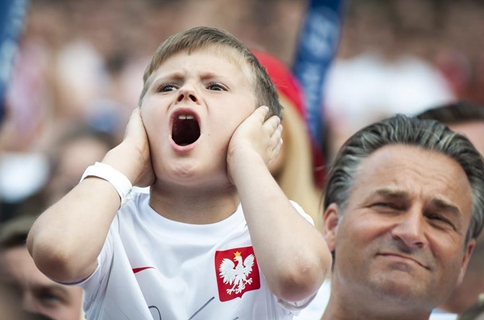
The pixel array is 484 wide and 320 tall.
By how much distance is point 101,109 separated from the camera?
945cm

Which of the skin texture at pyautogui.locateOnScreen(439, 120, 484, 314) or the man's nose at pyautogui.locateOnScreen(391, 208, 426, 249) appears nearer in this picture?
the man's nose at pyautogui.locateOnScreen(391, 208, 426, 249)

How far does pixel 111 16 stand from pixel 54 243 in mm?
9279

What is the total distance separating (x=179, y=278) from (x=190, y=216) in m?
0.18

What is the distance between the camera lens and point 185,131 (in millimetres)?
2742

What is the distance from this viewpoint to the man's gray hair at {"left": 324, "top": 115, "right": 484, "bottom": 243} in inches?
133

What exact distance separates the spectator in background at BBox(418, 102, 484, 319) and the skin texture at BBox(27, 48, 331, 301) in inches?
72.2

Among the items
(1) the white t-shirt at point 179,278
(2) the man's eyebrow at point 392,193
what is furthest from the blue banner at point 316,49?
(1) the white t-shirt at point 179,278

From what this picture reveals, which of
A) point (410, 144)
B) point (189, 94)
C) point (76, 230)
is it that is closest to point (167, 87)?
point (189, 94)

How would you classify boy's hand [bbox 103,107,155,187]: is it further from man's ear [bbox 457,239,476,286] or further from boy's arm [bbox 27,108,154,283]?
man's ear [bbox 457,239,476,286]

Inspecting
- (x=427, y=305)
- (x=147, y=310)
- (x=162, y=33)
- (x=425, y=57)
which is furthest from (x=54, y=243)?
(x=425, y=57)

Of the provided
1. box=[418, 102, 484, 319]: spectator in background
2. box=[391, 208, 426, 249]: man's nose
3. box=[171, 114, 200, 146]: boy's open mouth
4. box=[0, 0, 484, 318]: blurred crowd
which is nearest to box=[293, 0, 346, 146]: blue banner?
box=[0, 0, 484, 318]: blurred crowd

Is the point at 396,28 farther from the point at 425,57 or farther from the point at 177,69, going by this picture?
the point at 177,69

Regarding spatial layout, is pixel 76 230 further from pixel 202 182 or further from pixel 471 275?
pixel 471 275

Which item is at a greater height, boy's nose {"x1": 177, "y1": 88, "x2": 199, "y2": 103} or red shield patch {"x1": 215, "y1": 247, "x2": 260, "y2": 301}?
boy's nose {"x1": 177, "y1": 88, "x2": 199, "y2": 103}
